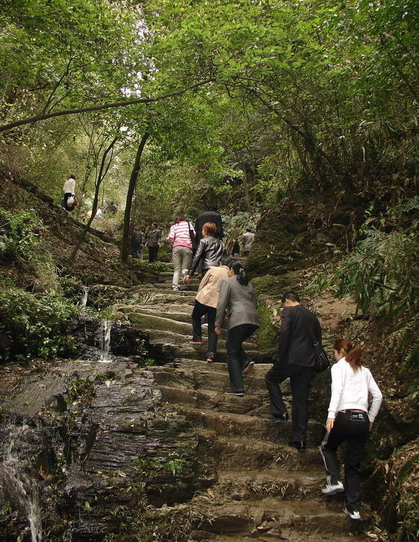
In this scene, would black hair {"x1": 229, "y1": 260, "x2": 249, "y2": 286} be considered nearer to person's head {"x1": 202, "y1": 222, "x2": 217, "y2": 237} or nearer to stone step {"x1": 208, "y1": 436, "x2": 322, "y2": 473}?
person's head {"x1": 202, "y1": 222, "x2": 217, "y2": 237}

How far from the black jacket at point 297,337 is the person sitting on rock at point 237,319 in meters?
0.82

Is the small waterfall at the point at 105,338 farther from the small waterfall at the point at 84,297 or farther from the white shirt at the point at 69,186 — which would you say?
the white shirt at the point at 69,186

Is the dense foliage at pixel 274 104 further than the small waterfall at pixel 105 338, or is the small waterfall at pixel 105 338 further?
the small waterfall at pixel 105 338

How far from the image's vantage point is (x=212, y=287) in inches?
297

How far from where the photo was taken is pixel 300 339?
572 centimetres

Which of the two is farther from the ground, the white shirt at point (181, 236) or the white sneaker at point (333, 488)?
the white shirt at point (181, 236)

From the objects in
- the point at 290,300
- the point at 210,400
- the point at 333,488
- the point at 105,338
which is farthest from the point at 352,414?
the point at 105,338

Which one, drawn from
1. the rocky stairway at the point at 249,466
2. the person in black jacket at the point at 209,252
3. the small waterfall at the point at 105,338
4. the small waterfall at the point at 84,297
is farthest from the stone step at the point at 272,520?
the small waterfall at the point at 84,297

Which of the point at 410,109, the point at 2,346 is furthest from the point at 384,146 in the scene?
the point at 2,346

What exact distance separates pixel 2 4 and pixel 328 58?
5.90 meters

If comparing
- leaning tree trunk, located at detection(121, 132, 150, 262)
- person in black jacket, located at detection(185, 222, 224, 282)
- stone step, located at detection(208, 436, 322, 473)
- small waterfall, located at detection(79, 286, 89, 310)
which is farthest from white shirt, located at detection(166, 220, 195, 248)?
stone step, located at detection(208, 436, 322, 473)

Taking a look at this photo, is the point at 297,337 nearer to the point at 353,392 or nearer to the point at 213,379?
the point at 353,392

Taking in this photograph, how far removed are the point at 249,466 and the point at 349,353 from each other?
1968 millimetres

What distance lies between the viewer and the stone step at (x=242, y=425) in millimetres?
6055
